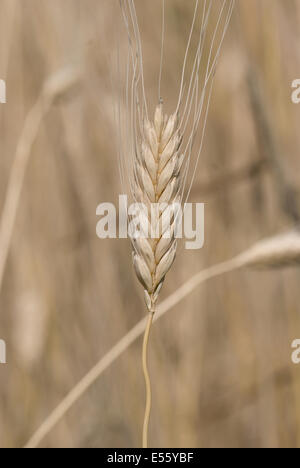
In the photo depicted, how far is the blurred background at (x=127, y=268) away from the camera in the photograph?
671mm

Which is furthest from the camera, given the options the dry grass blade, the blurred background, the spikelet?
the blurred background

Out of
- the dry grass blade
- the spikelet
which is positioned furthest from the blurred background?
the spikelet

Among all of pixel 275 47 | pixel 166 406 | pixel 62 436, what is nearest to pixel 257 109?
pixel 275 47

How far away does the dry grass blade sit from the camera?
1.51 feet

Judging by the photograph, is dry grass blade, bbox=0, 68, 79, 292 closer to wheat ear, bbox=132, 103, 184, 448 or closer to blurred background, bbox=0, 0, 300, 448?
blurred background, bbox=0, 0, 300, 448

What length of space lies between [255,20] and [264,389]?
52 centimetres

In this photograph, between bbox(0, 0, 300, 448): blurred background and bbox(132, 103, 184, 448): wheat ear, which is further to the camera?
bbox(0, 0, 300, 448): blurred background

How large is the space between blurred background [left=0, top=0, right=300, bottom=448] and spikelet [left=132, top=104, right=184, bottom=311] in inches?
10.6

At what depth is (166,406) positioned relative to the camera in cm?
65

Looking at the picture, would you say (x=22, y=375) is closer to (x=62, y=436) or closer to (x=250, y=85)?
(x=62, y=436)

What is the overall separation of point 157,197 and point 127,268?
0.37 meters

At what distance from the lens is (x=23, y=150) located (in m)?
0.50

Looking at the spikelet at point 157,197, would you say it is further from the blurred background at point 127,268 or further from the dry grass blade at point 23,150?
the blurred background at point 127,268

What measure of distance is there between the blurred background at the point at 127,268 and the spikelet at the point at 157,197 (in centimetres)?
27
